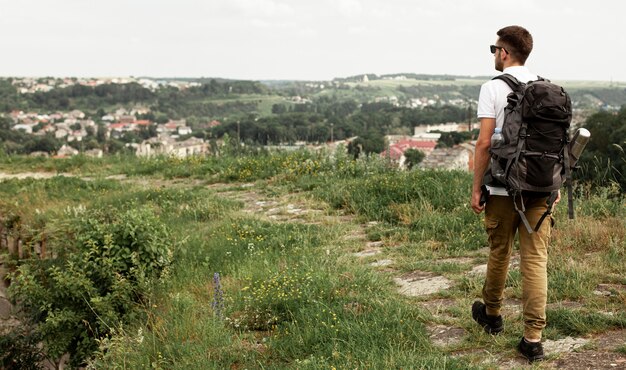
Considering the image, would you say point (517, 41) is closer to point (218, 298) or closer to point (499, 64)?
point (499, 64)

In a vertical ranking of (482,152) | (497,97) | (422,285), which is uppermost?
(497,97)

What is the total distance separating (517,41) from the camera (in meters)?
3.37

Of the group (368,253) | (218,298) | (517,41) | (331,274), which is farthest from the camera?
(368,253)

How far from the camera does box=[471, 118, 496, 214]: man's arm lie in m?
3.37

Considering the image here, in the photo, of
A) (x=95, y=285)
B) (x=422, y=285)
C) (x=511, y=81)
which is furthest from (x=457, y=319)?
(x=95, y=285)

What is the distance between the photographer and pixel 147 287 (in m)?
4.93

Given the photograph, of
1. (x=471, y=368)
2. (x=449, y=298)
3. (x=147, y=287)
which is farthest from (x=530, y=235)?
(x=147, y=287)

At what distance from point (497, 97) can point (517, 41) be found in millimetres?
375

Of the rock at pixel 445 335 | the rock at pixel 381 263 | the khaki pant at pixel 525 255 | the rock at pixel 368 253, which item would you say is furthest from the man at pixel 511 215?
the rock at pixel 368 253

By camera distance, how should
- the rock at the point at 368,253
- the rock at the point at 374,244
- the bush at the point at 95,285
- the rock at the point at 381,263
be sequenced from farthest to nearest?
the rock at the point at 374,244 < the rock at the point at 368,253 < the rock at the point at 381,263 < the bush at the point at 95,285

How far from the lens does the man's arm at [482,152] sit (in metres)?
3.37

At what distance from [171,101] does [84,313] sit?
111000mm

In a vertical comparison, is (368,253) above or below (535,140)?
below

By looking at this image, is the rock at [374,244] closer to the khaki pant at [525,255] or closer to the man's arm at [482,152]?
the khaki pant at [525,255]
